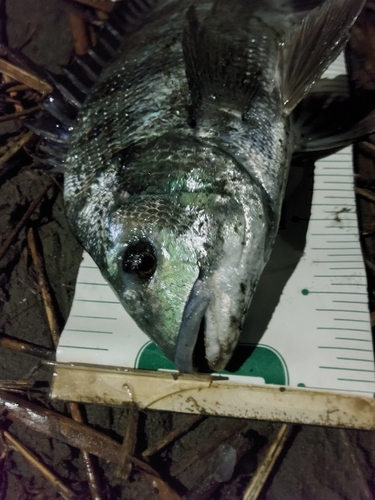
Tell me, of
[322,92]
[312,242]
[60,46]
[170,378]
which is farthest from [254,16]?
[170,378]

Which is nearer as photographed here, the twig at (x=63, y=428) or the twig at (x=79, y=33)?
the twig at (x=63, y=428)

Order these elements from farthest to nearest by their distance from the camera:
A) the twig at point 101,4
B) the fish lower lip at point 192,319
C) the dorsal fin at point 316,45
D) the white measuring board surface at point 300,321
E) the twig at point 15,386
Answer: the twig at point 101,4 → the twig at point 15,386 → the white measuring board surface at point 300,321 → the dorsal fin at point 316,45 → the fish lower lip at point 192,319

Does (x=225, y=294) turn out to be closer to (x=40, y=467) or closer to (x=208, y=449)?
Result: (x=208, y=449)

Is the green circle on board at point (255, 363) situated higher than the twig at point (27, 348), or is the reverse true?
the green circle on board at point (255, 363)

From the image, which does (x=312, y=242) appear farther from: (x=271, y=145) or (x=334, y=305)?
(x=271, y=145)

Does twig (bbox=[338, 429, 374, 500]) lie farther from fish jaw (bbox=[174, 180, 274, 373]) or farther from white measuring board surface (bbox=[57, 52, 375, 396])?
fish jaw (bbox=[174, 180, 274, 373])

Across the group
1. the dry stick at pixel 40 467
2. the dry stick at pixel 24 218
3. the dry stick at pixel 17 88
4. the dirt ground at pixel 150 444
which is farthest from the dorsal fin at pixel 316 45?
the dry stick at pixel 40 467

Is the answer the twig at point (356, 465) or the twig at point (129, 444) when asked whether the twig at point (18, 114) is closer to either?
the twig at point (129, 444)

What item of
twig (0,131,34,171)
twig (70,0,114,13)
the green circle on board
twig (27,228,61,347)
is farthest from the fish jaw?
twig (70,0,114,13)
